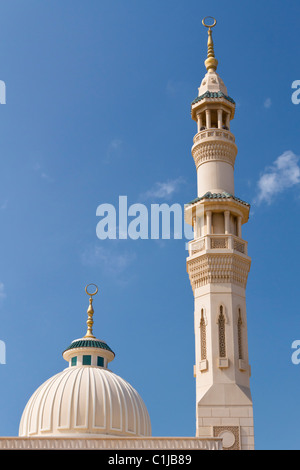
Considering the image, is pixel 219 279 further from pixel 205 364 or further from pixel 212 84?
pixel 212 84

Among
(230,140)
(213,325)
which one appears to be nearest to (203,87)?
(230,140)

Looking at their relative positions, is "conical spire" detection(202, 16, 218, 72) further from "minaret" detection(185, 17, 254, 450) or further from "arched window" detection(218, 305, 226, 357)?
"arched window" detection(218, 305, 226, 357)

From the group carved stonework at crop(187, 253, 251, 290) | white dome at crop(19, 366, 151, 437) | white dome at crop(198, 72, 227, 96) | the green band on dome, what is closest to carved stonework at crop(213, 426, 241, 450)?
carved stonework at crop(187, 253, 251, 290)

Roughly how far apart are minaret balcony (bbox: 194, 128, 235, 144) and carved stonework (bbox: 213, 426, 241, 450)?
8308 mm

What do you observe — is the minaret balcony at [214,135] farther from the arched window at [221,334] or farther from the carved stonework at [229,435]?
the carved stonework at [229,435]

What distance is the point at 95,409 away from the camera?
21.6 metres

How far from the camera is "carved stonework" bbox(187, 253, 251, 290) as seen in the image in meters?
19.9

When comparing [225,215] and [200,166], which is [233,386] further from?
[200,166]

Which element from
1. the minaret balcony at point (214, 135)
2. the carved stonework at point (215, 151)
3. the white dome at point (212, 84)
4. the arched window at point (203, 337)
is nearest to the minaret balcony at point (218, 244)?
the arched window at point (203, 337)

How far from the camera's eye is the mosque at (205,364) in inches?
710

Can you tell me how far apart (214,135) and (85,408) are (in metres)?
8.82

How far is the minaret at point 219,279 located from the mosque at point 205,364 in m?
0.03

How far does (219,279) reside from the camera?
19875mm

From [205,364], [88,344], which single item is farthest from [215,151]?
[88,344]
